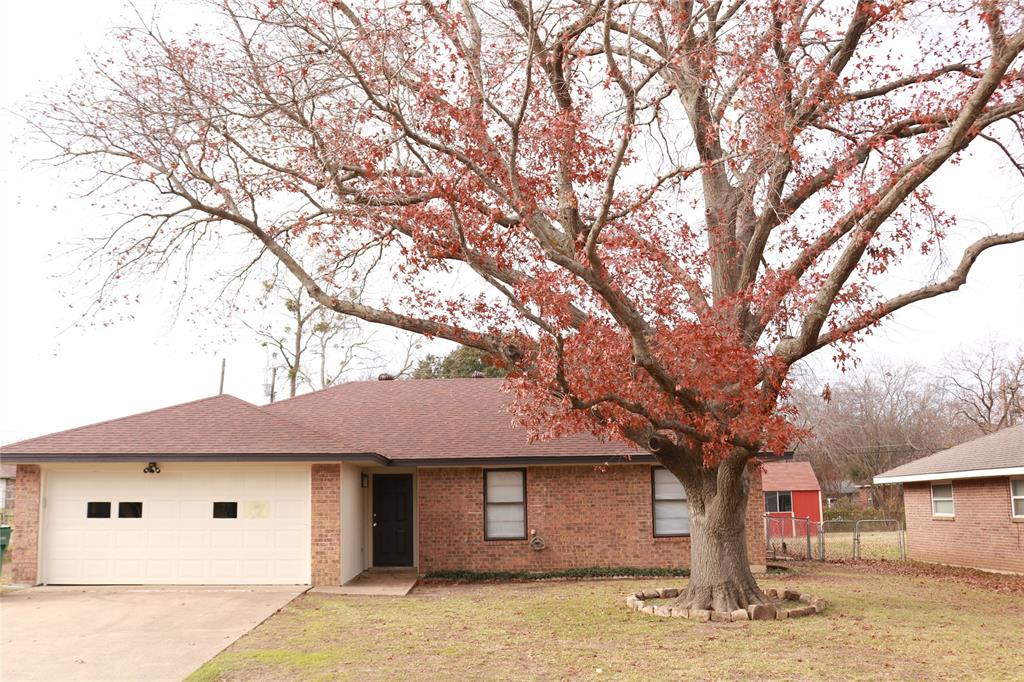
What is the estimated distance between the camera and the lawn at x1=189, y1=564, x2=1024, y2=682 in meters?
9.64

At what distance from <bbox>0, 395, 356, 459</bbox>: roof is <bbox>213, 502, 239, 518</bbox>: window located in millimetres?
1186

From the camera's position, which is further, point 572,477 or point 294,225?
point 572,477

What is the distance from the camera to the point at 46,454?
628 inches

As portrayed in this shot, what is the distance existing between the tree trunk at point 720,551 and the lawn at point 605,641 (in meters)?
0.91

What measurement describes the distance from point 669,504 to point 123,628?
1137 cm

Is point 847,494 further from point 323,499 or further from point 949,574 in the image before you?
point 323,499

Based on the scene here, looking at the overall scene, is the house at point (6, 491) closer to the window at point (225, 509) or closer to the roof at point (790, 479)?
the window at point (225, 509)

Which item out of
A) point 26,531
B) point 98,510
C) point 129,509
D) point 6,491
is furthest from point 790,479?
point 6,491

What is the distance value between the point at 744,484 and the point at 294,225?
815 cm

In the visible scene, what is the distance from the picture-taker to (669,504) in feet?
64.3

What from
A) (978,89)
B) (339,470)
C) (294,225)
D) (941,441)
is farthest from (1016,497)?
(941,441)

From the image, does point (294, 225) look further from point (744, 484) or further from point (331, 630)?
point (744, 484)

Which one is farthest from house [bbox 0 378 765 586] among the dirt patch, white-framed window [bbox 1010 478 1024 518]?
white-framed window [bbox 1010 478 1024 518]

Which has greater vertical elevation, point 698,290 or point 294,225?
point 294,225
